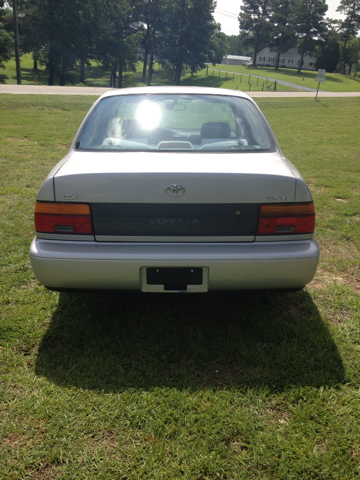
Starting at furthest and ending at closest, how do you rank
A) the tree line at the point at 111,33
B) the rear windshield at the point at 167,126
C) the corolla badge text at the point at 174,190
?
the tree line at the point at 111,33
the rear windshield at the point at 167,126
the corolla badge text at the point at 174,190

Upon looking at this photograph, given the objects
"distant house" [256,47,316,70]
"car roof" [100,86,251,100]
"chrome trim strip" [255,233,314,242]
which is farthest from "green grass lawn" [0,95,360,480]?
"distant house" [256,47,316,70]

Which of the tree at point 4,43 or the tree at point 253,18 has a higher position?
the tree at point 253,18

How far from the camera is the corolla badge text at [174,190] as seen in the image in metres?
2.31

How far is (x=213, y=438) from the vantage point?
76.4 inches

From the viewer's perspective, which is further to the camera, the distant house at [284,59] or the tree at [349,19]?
the distant house at [284,59]

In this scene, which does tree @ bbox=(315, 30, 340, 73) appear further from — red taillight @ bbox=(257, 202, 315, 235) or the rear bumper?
the rear bumper

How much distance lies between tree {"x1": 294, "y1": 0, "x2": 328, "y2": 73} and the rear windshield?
85.1 m

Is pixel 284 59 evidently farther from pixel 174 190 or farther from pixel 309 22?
pixel 174 190

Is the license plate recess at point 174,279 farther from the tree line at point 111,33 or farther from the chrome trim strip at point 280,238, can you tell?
the tree line at point 111,33

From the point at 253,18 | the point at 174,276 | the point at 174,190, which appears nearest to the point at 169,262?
the point at 174,276

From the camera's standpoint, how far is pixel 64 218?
7.89 ft

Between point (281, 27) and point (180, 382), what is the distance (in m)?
94.0

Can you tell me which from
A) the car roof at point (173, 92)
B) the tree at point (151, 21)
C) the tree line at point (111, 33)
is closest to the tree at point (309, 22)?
the tree line at point (111, 33)

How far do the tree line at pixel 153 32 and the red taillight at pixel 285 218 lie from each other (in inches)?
1360
